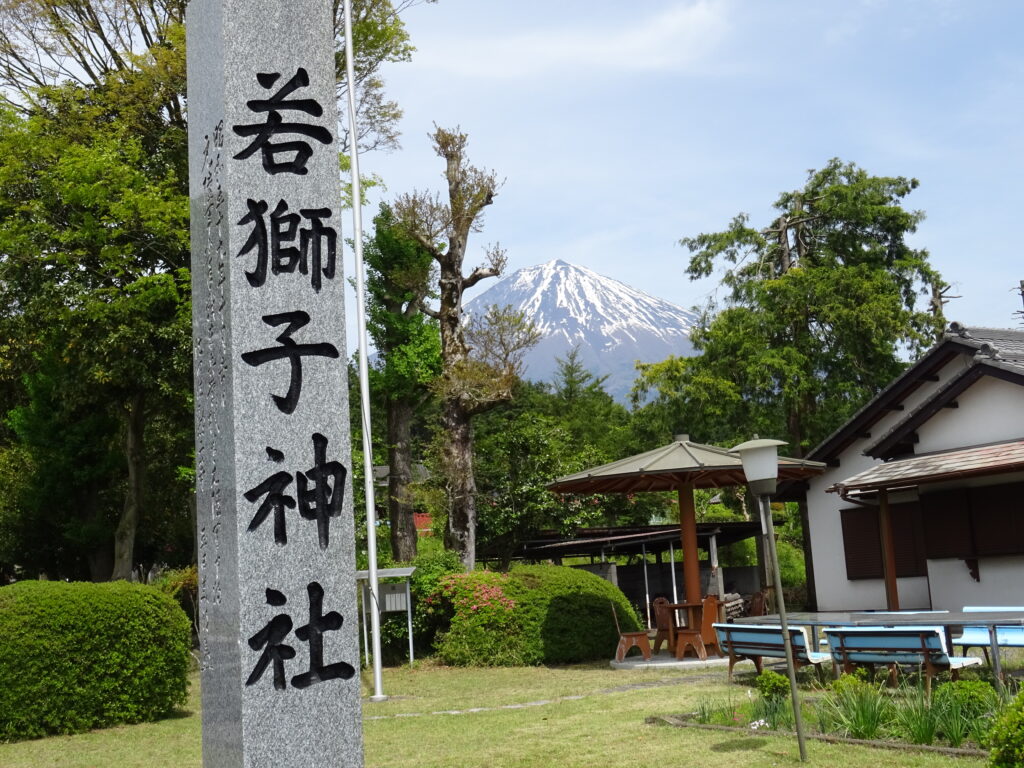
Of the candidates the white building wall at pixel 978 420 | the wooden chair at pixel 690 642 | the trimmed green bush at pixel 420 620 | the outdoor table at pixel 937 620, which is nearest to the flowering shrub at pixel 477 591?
the trimmed green bush at pixel 420 620

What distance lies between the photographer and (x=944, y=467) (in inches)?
641

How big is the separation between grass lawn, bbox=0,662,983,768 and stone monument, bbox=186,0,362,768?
279 centimetres

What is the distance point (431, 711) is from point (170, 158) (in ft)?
60.3

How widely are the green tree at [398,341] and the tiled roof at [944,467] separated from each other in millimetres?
11659

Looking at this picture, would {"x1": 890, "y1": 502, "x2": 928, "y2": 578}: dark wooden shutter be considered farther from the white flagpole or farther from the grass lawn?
the white flagpole

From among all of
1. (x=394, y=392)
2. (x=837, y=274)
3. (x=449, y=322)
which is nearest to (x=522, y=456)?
(x=394, y=392)

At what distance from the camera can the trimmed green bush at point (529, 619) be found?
60.8 feet

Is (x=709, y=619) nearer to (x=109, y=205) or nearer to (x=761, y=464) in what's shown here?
(x=761, y=464)

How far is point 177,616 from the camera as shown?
1366cm

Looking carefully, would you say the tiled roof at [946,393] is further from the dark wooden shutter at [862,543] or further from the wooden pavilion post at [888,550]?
the dark wooden shutter at [862,543]

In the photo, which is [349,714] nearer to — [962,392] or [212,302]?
[212,302]

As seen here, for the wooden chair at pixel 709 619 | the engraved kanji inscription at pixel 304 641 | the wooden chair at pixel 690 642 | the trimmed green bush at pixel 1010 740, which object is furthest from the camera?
the wooden chair at pixel 709 619

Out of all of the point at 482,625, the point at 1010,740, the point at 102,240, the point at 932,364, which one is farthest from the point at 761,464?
the point at 102,240

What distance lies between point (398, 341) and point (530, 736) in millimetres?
17174
